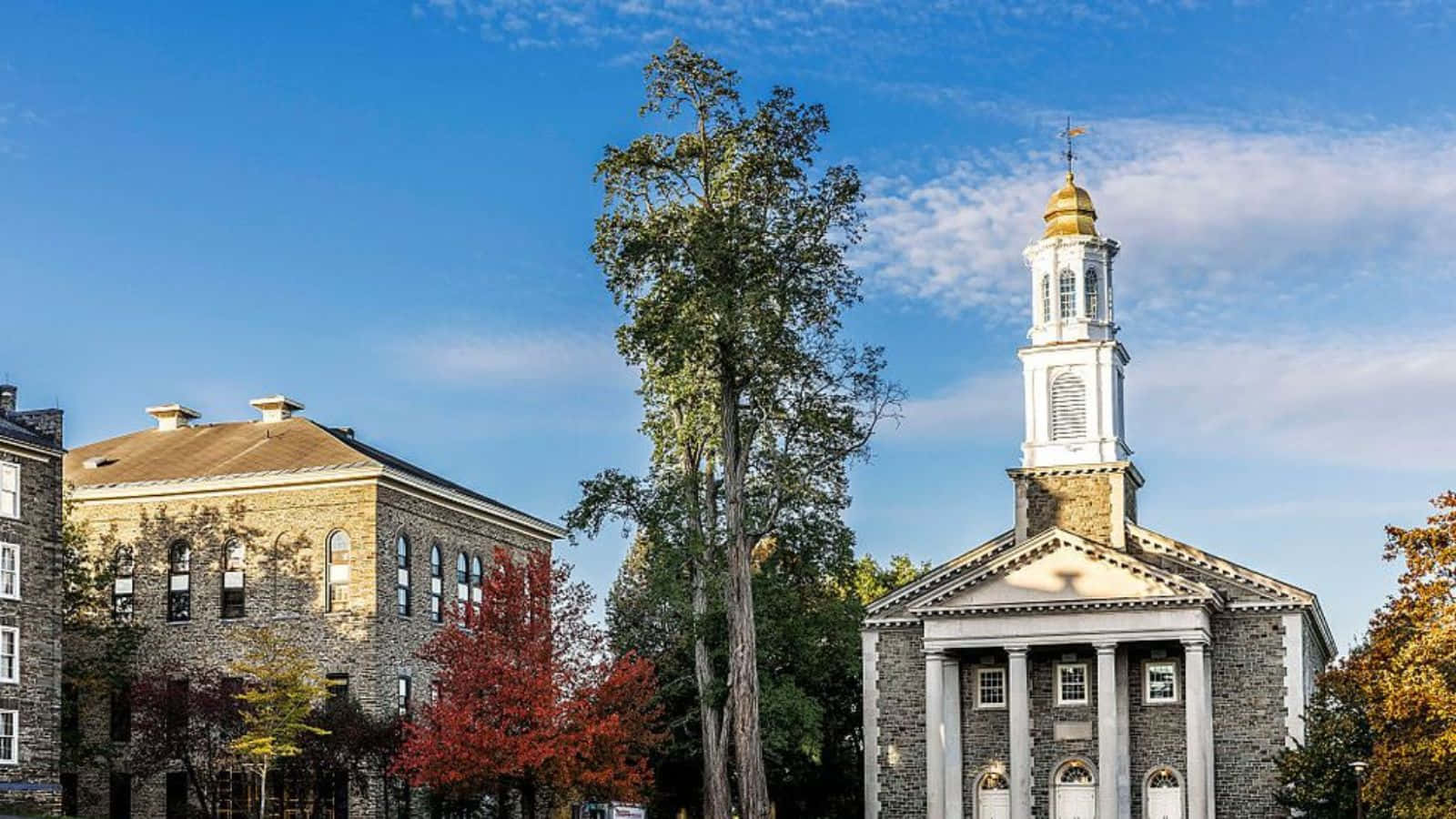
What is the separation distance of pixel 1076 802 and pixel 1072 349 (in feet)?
42.1

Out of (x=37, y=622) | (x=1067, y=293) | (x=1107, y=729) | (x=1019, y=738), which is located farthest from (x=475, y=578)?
(x=1107, y=729)

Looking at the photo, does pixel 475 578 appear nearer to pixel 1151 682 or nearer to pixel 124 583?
pixel 124 583

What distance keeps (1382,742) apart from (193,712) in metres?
30.1

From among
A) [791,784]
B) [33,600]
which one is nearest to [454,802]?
[33,600]

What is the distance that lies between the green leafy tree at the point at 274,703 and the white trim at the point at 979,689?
1784 centimetres

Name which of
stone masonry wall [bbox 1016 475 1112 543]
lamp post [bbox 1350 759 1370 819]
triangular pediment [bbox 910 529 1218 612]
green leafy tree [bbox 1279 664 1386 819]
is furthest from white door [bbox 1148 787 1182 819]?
lamp post [bbox 1350 759 1370 819]

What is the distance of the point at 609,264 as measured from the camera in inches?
1998

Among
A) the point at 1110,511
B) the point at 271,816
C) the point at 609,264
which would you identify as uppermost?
the point at 609,264

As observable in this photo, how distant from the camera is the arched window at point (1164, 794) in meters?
54.6

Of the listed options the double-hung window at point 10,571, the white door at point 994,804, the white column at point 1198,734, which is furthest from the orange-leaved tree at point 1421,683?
the double-hung window at point 10,571

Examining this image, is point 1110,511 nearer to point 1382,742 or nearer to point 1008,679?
point 1008,679

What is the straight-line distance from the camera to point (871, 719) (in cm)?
5759

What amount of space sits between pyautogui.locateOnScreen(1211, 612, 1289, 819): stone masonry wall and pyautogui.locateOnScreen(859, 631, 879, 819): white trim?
9.27 meters

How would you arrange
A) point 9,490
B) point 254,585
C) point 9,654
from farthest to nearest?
point 254,585, point 9,490, point 9,654
